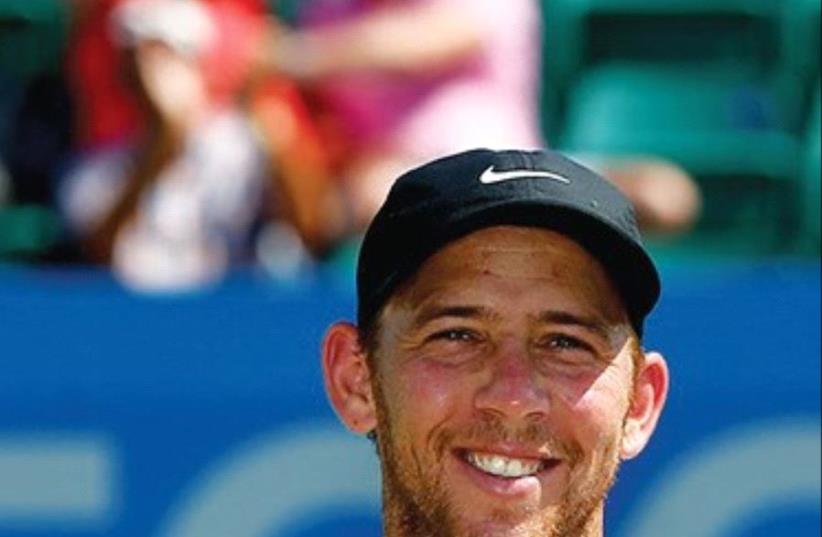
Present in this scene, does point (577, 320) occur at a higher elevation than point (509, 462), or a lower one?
higher

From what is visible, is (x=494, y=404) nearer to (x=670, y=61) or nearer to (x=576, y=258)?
(x=576, y=258)

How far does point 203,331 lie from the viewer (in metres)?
4.43

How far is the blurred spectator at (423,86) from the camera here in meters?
5.20

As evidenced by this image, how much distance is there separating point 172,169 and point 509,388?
2.98 meters

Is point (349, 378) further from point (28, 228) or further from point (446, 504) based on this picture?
point (28, 228)

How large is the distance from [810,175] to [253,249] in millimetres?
1428

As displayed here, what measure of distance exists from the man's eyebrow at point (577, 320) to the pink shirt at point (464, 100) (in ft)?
9.41

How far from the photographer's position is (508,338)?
2279mm

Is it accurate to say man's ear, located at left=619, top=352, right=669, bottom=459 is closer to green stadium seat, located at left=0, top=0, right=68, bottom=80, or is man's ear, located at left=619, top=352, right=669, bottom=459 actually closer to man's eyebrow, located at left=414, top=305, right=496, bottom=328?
man's eyebrow, located at left=414, top=305, right=496, bottom=328

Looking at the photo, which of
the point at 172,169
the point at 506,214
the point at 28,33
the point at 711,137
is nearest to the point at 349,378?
the point at 506,214

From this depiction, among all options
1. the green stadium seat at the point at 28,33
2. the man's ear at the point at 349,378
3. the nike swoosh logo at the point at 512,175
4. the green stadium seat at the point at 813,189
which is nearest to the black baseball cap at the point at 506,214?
the nike swoosh logo at the point at 512,175

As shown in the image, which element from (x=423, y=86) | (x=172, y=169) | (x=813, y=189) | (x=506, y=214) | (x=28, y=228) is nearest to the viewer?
(x=506, y=214)

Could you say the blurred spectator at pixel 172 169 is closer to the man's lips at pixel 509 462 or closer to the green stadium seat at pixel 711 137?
the green stadium seat at pixel 711 137

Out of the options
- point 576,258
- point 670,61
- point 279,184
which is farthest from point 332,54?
point 576,258
